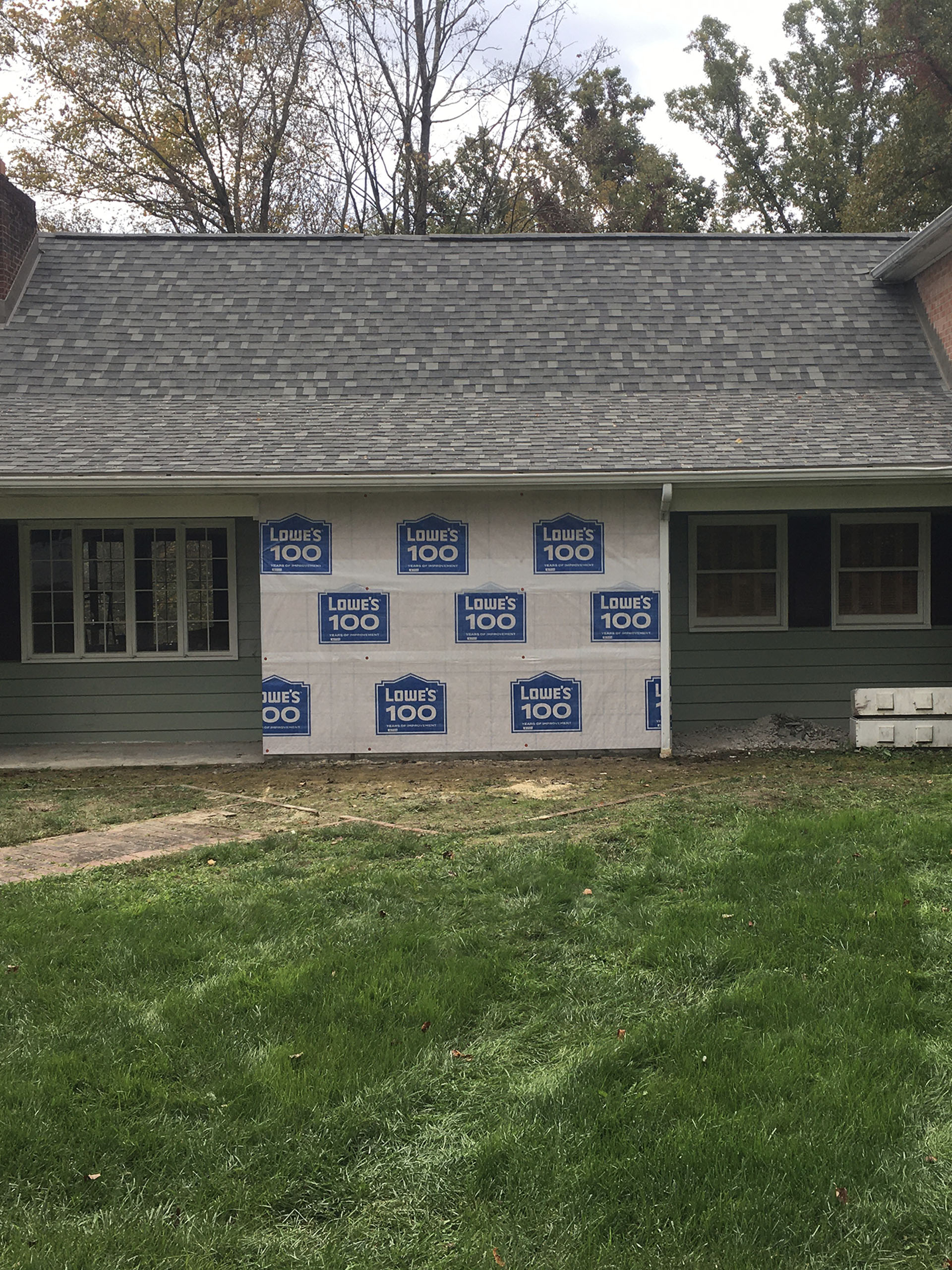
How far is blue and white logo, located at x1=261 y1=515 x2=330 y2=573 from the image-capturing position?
9750mm

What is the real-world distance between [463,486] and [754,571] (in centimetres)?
367

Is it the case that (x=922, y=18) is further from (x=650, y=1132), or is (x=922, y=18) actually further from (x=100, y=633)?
(x=650, y=1132)

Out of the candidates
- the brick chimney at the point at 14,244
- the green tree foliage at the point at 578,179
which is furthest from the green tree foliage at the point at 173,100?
the brick chimney at the point at 14,244

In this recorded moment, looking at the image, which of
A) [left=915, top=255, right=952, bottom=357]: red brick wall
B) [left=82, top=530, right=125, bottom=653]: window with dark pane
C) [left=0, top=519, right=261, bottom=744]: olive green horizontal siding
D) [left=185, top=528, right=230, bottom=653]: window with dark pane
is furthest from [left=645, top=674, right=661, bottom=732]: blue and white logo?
[left=82, top=530, right=125, bottom=653]: window with dark pane

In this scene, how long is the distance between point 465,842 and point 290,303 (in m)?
8.13

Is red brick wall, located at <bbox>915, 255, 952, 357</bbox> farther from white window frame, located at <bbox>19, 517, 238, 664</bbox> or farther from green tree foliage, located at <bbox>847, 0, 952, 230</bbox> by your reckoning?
green tree foliage, located at <bbox>847, 0, 952, 230</bbox>

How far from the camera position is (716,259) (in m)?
13.2

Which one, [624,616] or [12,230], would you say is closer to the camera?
[624,616]

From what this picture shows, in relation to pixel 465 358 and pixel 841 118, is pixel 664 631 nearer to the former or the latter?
pixel 465 358

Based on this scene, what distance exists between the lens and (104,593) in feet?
36.1

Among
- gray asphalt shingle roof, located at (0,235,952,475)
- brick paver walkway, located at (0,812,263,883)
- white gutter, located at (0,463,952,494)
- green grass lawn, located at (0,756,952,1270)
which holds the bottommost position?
green grass lawn, located at (0,756,952,1270)

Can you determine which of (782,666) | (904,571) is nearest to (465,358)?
(782,666)

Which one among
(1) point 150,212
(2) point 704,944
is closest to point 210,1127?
(2) point 704,944

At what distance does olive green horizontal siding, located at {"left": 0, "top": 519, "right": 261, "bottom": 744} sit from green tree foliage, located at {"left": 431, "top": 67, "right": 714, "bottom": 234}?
19.8 m
